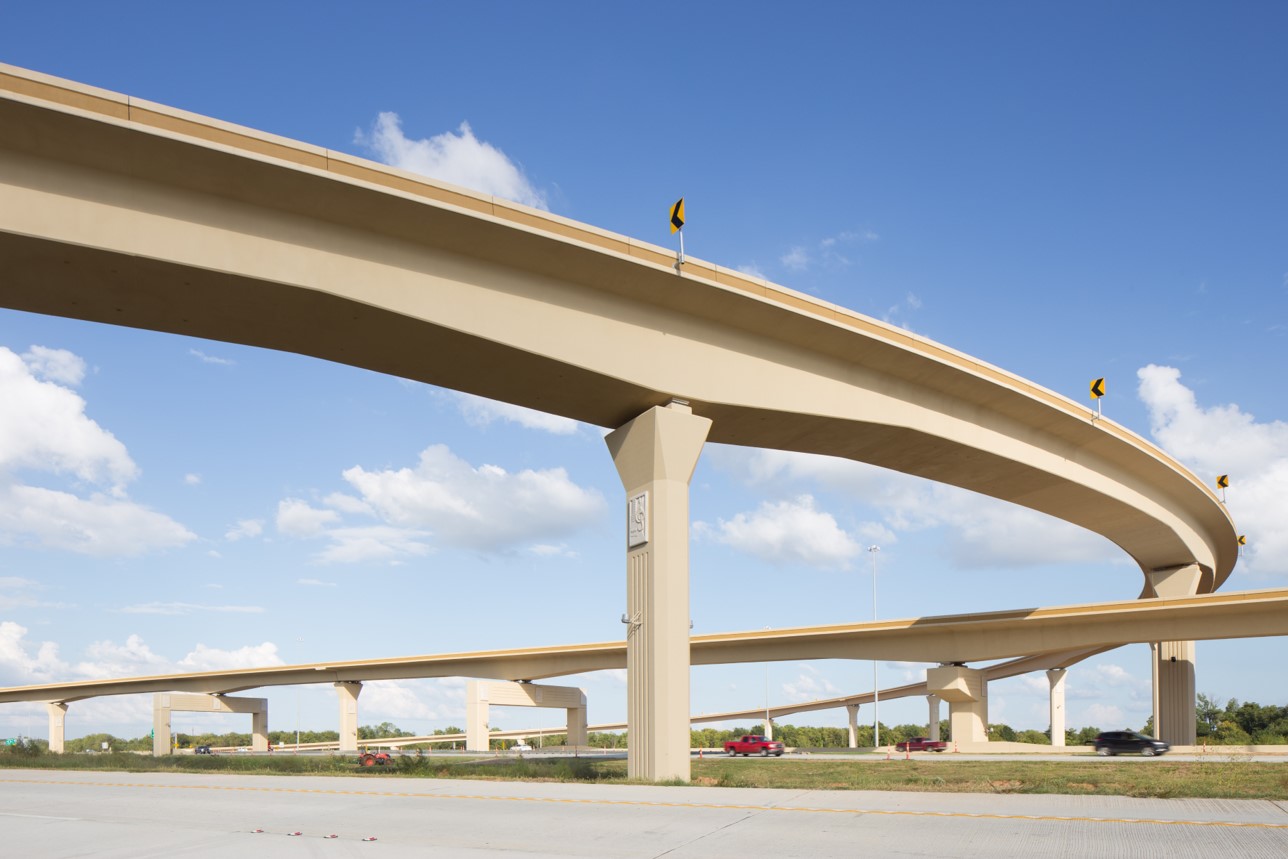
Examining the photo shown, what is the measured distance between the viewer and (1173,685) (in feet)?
161

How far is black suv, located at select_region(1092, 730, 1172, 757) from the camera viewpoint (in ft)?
136

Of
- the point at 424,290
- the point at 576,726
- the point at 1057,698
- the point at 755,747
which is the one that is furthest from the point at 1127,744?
the point at 576,726

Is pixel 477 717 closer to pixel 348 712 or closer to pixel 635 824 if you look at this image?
pixel 348 712

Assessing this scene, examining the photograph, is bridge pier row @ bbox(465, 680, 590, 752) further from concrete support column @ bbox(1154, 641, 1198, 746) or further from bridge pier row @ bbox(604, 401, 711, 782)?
bridge pier row @ bbox(604, 401, 711, 782)

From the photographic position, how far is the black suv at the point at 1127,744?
41.3m

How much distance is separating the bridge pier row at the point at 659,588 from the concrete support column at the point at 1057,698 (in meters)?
56.7

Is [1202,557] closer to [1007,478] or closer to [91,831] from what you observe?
[1007,478]

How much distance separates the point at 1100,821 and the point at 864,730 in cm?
10318

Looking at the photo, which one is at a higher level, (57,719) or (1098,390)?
(1098,390)

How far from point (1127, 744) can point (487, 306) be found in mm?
34205

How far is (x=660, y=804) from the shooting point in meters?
14.8

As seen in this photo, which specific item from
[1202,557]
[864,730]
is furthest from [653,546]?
[864,730]

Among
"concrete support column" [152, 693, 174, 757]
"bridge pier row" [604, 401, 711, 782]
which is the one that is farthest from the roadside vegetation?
"concrete support column" [152, 693, 174, 757]

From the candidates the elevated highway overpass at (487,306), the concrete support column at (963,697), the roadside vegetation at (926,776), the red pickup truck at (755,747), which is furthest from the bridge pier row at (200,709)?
the elevated highway overpass at (487,306)
